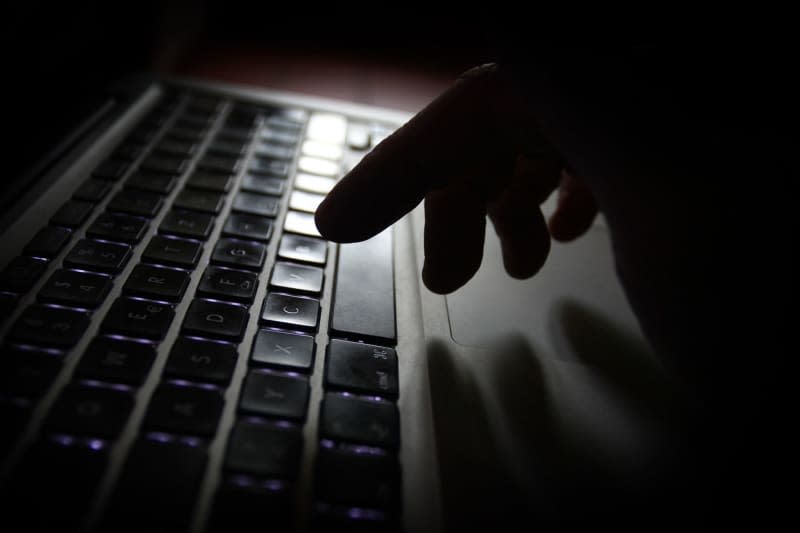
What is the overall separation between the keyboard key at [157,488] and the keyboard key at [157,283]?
4.3 inches

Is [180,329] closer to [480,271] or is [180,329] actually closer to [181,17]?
[480,271]

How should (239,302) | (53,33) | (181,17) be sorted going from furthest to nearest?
(181,17)
(53,33)
(239,302)

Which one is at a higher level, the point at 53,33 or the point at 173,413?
the point at 53,33

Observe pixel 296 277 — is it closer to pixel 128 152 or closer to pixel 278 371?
pixel 278 371

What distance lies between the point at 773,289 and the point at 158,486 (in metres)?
0.29

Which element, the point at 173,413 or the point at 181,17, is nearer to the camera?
the point at 173,413

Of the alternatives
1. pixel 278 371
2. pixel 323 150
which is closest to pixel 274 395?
pixel 278 371

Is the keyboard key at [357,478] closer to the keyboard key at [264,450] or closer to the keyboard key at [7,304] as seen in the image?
the keyboard key at [264,450]

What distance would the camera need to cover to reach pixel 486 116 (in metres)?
0.33

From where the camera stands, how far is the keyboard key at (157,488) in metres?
0.20

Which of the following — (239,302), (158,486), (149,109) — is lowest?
(158,486)

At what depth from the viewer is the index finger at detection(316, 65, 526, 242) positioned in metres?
0.33

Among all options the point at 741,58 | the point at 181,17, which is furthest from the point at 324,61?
the point at 741,58

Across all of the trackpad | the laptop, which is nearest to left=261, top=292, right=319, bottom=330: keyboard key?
the laptop
